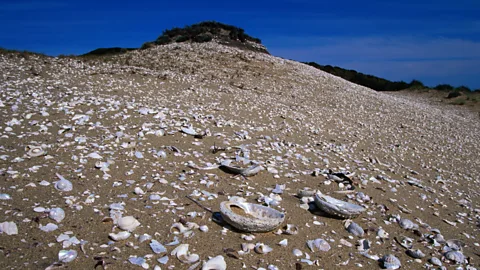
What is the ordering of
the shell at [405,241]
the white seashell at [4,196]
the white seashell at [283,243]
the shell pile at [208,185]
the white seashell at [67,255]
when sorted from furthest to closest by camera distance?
the shell at [405,241] < the white seashell at [4,196] < the white seashell at [283,243] < the shell pile at [208,185] < the white seashell at [67,255]

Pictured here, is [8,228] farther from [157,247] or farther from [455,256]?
[455,256]

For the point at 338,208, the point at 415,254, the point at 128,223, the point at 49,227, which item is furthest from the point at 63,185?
the point at 415,254

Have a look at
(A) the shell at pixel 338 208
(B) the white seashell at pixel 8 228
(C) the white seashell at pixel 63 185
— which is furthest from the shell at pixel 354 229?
(B) the white seashell at pixel 8 228

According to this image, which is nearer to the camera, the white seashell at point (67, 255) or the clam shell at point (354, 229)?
the white seashell at point (67, 255)

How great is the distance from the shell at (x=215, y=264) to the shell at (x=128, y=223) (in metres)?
0.91

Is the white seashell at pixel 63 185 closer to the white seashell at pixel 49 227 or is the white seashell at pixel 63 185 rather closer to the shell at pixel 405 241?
the white seashell at pixel 49 227

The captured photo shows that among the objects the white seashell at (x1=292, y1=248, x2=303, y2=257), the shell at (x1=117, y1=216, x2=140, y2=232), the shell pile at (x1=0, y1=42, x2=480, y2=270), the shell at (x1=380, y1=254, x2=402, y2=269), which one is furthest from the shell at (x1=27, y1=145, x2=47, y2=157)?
the shell at (x1=380, y1=254, x2=402, y2=269)

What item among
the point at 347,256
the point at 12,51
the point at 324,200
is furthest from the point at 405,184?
the point at 12,51

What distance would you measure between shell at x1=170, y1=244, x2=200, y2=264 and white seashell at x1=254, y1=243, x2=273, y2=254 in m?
0.62

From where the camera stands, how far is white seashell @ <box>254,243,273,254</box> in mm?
3314

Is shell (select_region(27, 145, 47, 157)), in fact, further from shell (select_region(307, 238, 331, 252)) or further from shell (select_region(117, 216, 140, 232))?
shell (select_region(307, 238, 331, 252))

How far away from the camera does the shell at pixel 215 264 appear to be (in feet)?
9.81

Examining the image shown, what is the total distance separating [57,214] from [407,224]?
4339mm

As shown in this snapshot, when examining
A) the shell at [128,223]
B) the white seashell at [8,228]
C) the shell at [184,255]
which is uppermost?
the white seashell at [8,228]
